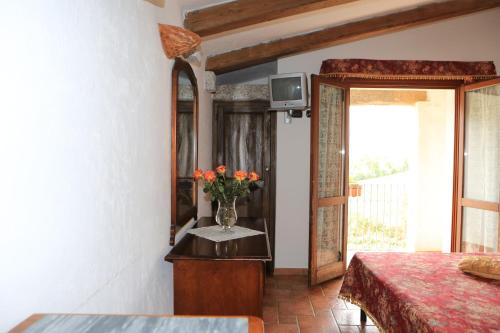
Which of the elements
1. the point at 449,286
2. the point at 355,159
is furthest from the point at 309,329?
the point at 355,159

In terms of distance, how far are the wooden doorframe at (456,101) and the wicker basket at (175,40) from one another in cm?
245

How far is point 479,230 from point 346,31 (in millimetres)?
2586

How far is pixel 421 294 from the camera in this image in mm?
A: 2012

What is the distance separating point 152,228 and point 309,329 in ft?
5.74

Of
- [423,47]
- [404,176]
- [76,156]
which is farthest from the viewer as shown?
[404,176]

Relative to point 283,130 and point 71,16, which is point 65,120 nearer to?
point 71,16

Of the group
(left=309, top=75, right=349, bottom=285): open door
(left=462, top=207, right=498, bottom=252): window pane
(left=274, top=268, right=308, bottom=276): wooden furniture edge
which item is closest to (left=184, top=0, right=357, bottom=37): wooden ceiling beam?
(left=309, top=75, right=349, bottom=285): open door

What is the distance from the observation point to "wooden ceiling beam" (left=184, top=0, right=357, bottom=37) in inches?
102

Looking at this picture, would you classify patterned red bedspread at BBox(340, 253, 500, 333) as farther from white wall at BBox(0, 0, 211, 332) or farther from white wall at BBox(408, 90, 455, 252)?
white wall at BBox(408, 90, 455, 252)

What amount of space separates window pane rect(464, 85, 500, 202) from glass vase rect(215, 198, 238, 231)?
9.85 feet

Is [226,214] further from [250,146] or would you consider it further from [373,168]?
[373,168]

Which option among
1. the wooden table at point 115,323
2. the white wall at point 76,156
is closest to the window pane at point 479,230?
the white wall at point 76,156

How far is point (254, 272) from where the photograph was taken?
204 cm

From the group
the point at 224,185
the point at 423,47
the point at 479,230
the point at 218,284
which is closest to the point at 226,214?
the point at 224,185
